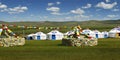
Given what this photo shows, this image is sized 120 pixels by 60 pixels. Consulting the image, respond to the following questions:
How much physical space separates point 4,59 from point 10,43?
15.3 metres

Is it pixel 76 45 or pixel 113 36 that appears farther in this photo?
pixel 113 36

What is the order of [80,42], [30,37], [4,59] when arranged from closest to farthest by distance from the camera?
[4,59]
[80,42]
[30,37]

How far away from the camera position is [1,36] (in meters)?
41.8

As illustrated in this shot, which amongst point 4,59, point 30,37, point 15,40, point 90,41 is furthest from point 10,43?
point 30,37

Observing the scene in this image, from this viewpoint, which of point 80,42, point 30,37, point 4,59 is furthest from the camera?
point 30,37

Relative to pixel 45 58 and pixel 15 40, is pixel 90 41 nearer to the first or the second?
pixel 15 40

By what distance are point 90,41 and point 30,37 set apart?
43160mm

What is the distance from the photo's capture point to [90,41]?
40.0 meters

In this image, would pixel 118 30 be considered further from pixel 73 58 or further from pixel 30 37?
pixel 73 58

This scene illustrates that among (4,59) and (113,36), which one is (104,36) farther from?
(4,59)

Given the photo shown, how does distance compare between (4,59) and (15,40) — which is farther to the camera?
(15,40)

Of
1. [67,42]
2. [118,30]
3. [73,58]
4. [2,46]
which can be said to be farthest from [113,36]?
[73,58]

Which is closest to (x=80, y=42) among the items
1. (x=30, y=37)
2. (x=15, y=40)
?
(x=15, y=40)

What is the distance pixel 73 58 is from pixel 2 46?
1686 centimetres
